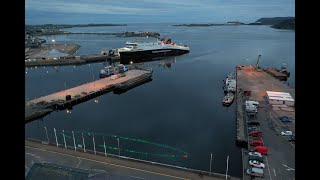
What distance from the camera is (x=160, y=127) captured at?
27.3 m

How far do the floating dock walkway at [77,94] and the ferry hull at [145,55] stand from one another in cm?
2025

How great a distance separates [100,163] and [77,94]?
18279 mm

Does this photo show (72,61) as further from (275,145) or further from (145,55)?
(275,145)

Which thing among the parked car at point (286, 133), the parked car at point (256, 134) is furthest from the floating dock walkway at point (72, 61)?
the parked car at point (286, 133)

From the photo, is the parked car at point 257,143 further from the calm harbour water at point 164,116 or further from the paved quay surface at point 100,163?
the paved quay surface at point 100,163

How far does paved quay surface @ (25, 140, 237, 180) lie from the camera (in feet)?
52.4

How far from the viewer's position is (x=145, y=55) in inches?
2746

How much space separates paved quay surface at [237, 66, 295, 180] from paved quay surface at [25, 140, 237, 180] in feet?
11.2

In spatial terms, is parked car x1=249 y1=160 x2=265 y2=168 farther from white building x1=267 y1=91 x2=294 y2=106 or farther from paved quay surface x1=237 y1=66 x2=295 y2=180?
white building x1=267 y1=91 x2=294 y2=106

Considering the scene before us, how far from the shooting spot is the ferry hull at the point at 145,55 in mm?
66062

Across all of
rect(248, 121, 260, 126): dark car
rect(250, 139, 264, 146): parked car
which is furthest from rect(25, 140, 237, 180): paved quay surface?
rect(248, 121, 260, 126): dark car

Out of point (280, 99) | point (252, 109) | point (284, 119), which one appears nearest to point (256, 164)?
point (284, 119)
